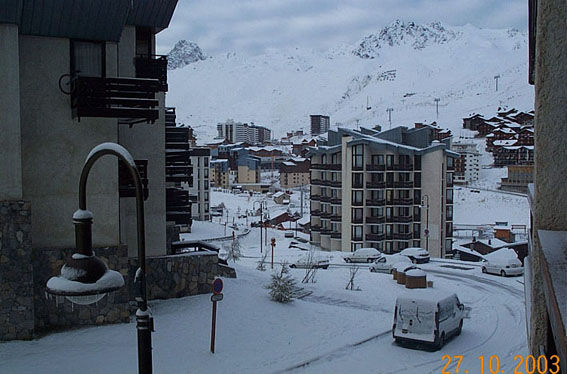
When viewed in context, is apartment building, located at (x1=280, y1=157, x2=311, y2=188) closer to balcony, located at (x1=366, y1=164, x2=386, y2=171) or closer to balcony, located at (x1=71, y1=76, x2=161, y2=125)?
balcony, located at (x1=366, y1=164, x2=386, y2=171)

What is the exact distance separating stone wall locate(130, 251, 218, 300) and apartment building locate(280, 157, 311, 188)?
107893mm

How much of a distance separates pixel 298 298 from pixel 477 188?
77798 millimetres

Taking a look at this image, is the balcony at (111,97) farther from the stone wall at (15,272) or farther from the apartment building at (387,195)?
the apartment building at (387,195)

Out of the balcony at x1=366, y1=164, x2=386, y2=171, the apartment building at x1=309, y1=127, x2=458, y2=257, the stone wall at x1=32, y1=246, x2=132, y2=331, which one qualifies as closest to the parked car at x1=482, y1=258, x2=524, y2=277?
the apartment building at x1=309, y1=127, x2=458, y2=257

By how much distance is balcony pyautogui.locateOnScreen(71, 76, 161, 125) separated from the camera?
15914mm

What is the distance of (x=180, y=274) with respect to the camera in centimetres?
2022

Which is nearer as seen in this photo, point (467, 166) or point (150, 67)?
point (150, 67)

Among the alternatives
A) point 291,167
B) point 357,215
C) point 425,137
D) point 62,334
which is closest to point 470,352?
point 62,334

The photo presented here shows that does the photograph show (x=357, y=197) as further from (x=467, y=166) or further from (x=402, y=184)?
(x=467, y=166)

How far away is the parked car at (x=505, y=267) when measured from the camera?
33625 mm

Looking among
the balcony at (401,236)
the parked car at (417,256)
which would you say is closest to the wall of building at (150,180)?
the parked car at (417,256)

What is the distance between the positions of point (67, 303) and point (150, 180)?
18.7 feet

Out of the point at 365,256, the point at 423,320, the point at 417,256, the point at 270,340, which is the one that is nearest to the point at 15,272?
the point at 270,340

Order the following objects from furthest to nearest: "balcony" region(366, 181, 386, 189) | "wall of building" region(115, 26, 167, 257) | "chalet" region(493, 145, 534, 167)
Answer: "chalet" region(493, 145, 534, 167), "balcony" region(366, 181, 386, 189), "wall of building" region(115, 26, 167, 257)
